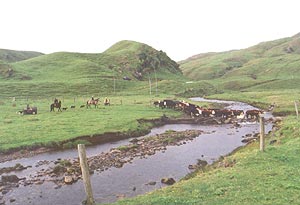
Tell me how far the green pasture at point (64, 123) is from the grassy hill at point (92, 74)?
30.8m

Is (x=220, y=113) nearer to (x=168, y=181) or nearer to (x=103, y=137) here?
(x=103, y=137)

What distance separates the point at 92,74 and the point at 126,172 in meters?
92.8

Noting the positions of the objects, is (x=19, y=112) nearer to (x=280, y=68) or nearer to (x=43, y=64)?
(x=43, y=64)


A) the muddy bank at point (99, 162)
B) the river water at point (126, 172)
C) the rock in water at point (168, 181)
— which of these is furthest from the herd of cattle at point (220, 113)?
the rock in water at point (168, 181)

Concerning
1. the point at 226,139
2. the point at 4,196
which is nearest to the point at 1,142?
the point at 4,196

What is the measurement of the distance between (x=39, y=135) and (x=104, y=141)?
7.71 m

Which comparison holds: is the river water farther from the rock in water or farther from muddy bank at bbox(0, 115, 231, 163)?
muddy bank at bbox(0, 115, 231, 163)

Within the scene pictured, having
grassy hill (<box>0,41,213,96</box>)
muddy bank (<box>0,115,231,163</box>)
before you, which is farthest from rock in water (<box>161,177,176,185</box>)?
grassy hill (<box>0,41,213,96</box>)

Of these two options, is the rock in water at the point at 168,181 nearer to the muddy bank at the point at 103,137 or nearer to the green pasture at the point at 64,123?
the muddy bank at the point at 103,137

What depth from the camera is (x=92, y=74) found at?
120m

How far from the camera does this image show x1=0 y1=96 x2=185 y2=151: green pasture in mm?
39625

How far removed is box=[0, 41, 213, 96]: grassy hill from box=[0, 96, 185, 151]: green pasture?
30847mm

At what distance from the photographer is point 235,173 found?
71.8 ft

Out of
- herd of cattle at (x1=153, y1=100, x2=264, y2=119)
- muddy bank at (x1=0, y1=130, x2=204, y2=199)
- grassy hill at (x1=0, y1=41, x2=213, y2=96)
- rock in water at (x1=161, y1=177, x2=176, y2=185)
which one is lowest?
rock in water at (x1=161, y1=177, x2=176, y2=185)
